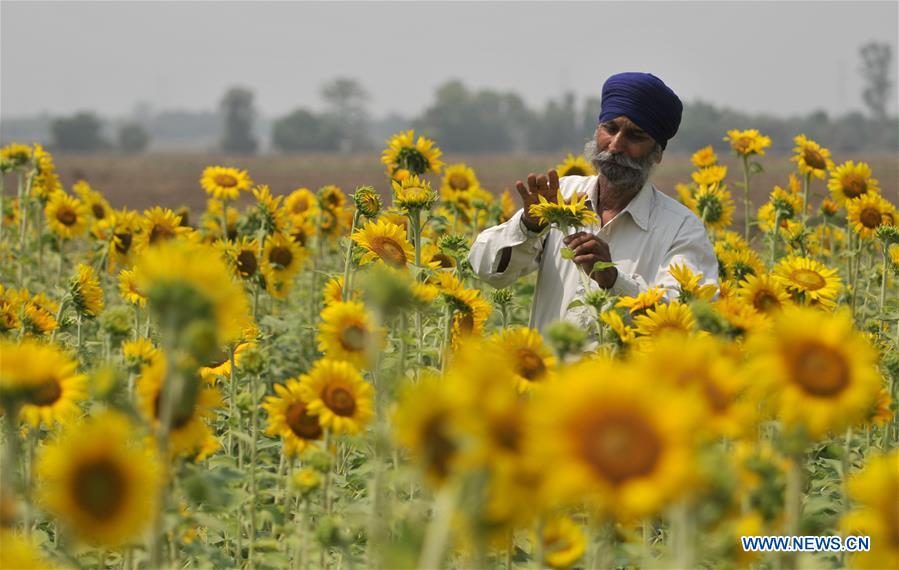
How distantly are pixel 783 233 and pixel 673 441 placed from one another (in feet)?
13.2

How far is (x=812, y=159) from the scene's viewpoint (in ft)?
17.4

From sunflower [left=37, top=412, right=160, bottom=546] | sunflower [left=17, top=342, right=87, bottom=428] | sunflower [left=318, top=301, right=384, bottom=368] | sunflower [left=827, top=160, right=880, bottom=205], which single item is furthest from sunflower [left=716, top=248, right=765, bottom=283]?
sunflower [left=37, top=412, right=160, bottom=546]

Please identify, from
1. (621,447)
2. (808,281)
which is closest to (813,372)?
(621,447)

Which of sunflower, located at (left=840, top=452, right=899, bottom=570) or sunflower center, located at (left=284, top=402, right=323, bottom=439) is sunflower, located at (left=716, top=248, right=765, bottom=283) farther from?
sunflower, located at (left=840, top=452, right=899, bottom=570)

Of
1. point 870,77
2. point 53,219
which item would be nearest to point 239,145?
point 870,77

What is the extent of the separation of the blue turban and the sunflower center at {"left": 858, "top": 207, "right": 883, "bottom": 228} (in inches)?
48.8

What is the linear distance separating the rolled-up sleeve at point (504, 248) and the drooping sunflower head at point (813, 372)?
201cm

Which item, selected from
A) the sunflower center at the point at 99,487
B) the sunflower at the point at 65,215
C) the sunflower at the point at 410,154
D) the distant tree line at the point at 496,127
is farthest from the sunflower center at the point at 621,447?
the distant tree line at the point at 496,127

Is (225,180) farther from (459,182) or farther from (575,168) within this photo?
(575,168)

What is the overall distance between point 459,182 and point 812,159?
1.85 metres

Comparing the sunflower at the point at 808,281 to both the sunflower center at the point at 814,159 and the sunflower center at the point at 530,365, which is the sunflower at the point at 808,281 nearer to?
the sunflower center at the point at 530,365

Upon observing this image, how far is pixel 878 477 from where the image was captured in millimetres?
1496

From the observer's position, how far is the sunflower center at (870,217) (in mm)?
4621

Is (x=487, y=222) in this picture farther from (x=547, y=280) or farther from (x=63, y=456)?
(x=63, y=456)
